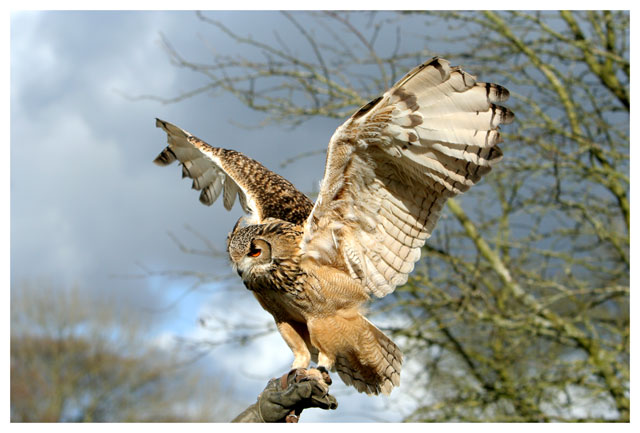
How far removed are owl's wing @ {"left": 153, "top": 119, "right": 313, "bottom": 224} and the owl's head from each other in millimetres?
350

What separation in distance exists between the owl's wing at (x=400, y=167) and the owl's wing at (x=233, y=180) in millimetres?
386

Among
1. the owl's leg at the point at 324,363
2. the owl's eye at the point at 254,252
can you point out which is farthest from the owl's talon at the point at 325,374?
the owl's eye at the point at 254,252

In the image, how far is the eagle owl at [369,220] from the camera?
2.34 meters

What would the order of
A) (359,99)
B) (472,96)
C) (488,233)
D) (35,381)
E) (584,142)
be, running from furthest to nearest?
(35,381)
(488,233)
(359,99)
(584,142)
(472,96)

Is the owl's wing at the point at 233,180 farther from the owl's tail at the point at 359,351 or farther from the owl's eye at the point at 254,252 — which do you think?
the owl's tail at the point at 359,351

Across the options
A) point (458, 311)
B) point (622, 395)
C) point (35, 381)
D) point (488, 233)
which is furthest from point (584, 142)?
point (35, 381)

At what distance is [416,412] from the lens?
6535mm

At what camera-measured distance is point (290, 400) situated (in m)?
2.53

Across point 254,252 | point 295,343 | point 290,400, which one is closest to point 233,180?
point 254,252

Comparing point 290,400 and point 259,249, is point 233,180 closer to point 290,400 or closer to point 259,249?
point 259,249

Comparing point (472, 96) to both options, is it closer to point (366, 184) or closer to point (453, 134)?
point (453, 134)

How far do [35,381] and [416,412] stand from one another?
11079mm

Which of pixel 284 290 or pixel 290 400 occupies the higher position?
pixel 284 290

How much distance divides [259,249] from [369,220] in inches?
19.2
